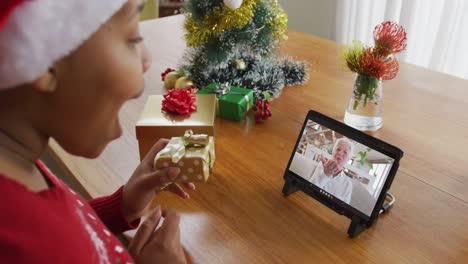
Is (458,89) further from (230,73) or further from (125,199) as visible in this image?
(125,199)

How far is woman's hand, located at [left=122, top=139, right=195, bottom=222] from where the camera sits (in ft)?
2.40

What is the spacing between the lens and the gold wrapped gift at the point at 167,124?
2.88 ft

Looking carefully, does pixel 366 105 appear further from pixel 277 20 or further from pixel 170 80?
pixel 170 80

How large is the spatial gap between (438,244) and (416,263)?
0.06 meters

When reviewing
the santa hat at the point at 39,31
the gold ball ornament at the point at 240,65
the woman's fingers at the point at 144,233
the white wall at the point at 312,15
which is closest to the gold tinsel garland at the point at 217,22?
the gold ball ornament at the point at 240,65

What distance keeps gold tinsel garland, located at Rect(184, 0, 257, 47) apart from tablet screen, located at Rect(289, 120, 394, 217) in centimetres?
38

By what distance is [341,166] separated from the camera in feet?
2.43

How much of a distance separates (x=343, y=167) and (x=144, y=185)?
33 centimetres

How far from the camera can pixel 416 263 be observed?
2.19 ft

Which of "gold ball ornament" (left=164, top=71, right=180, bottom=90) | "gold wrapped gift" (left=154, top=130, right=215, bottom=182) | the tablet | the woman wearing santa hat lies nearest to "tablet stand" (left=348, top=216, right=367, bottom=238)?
the tablet

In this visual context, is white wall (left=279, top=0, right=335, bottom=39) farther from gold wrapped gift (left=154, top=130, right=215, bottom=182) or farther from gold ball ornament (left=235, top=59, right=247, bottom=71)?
gold wrapped gift (left=154, top=130, right=215, bottom=182)

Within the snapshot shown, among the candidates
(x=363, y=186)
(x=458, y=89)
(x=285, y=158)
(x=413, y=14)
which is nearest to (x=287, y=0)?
(x=413, y=14)

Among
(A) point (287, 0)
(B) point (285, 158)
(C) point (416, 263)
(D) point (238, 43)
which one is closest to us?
(C) point (416, 263)

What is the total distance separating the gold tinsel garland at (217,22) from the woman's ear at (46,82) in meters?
0.67
